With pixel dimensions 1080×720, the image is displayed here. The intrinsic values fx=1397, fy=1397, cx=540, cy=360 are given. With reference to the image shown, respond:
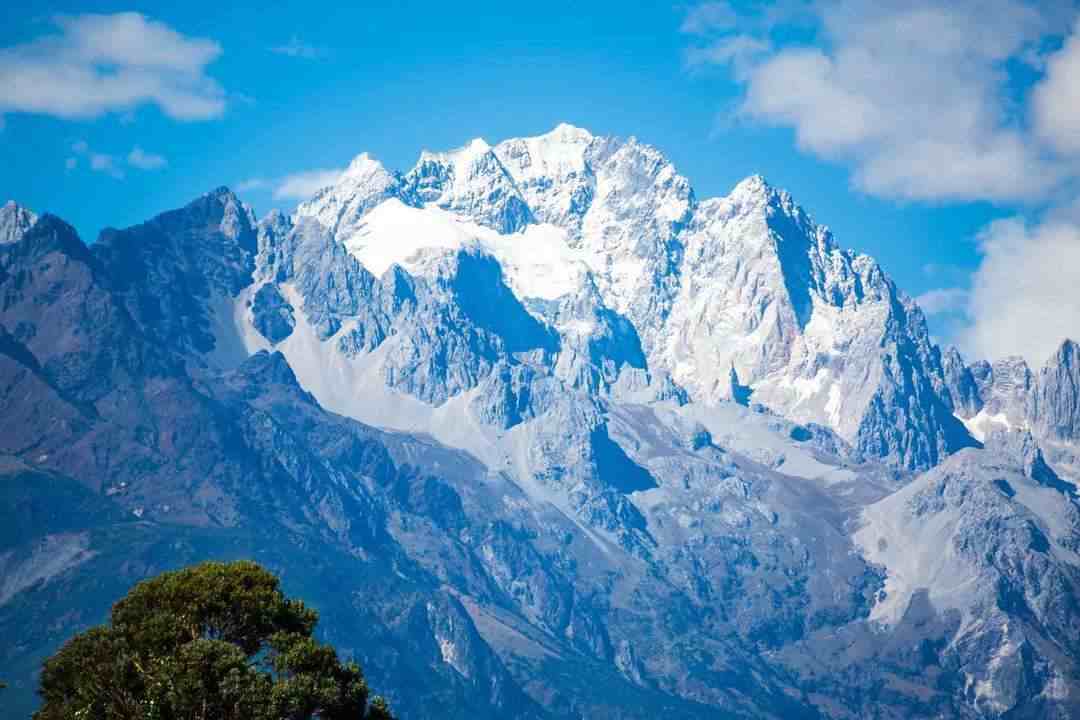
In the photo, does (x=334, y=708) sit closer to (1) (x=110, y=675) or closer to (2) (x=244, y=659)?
(2) (x=244, y=659)

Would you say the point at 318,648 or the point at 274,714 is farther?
the point at 318,648

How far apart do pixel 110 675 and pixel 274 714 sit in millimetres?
11500

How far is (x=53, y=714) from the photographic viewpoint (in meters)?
86.4

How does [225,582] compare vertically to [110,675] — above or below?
above

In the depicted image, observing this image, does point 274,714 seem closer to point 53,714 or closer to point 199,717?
point 199,717

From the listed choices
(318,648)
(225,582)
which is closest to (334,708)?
(318,648)

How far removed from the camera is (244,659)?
8562cm

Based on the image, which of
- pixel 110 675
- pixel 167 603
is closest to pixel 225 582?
pixel 167 603

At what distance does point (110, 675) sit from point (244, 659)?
8.72 meters

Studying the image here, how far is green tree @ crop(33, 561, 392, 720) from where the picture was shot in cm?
8262

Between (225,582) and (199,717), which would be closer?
(199,717)

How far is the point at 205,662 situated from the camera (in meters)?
83.4

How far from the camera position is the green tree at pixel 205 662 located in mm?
82625

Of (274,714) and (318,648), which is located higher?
(318,648)
